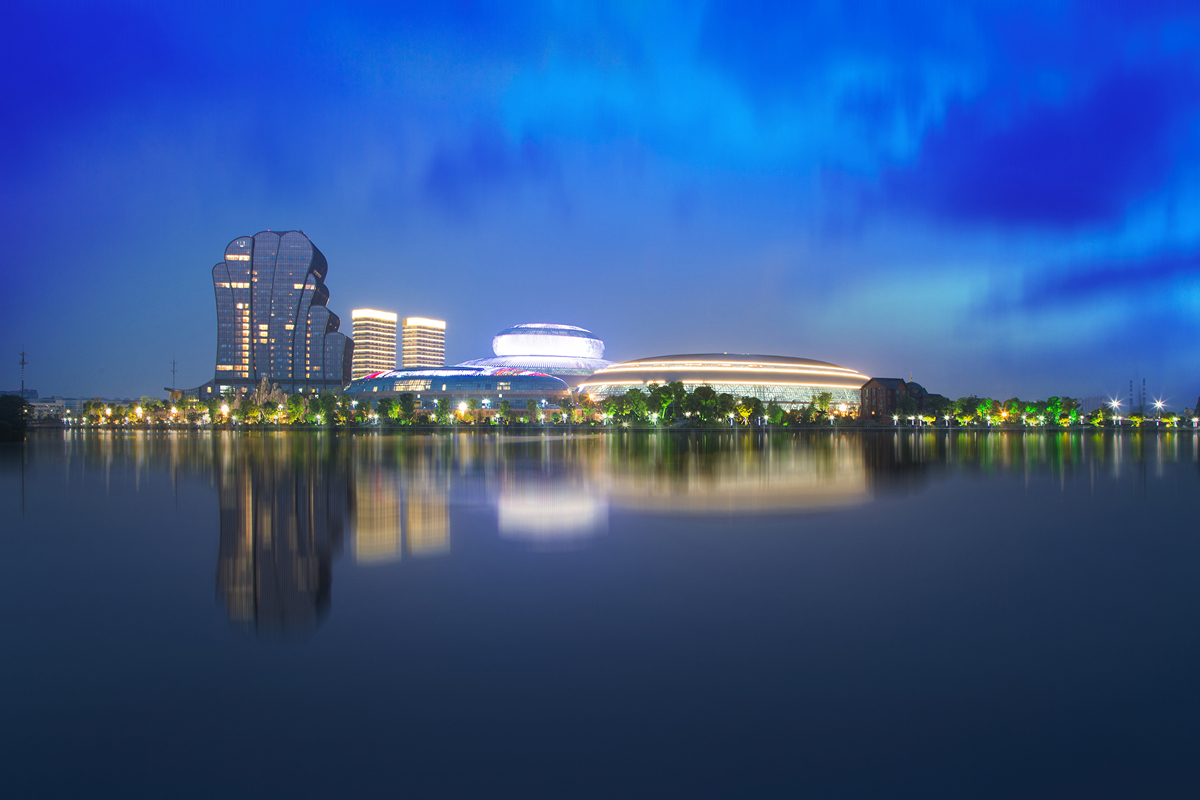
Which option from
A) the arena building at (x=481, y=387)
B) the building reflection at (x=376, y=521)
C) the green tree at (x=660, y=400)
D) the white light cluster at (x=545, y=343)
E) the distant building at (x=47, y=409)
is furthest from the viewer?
the distant building at (x=47, y=409)

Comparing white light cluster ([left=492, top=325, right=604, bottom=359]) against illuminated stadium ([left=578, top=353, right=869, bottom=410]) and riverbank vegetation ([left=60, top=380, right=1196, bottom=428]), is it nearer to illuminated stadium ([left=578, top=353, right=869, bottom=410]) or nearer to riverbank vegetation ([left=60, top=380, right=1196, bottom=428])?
illuminated stadium ([left=578, top=353, right=869, bottom=410])

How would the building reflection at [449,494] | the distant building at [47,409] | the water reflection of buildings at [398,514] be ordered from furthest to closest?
the distant building at [47,409] < the water reflection of buildings at [398,514] < the building reflection at [449,494]

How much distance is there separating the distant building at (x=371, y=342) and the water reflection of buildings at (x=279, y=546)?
18460cm

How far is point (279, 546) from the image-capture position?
32.6 feet

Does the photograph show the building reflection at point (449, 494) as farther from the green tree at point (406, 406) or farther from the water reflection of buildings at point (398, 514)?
the green tree at point (406, 406)

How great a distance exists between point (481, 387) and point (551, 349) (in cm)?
2470

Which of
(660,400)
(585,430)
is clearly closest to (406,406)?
(585,430)

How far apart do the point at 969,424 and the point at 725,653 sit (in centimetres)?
10459

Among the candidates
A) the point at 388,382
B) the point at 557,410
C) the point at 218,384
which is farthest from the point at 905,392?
the point at 218,384

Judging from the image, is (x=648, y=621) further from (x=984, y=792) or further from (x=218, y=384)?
(x=218, y=384)

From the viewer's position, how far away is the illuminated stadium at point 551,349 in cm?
11275

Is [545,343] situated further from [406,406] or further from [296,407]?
[296,407]

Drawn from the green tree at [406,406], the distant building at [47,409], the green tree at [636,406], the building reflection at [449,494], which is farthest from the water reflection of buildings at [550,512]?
the distant building at [47,409]

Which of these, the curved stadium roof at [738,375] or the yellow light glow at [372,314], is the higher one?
the yellow light glow at [372,314]
